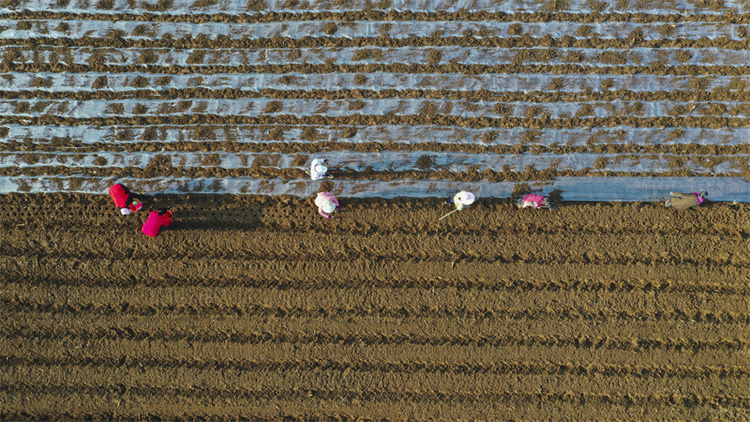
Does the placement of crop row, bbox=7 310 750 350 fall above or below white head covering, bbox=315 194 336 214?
below

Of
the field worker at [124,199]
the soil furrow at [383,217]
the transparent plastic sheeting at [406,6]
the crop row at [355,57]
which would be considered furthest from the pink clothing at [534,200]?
the field worker at [124,199]

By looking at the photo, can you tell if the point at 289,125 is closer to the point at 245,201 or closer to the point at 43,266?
the point at 245,201

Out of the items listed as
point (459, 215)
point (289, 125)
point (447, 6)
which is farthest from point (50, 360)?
point (447, 6)

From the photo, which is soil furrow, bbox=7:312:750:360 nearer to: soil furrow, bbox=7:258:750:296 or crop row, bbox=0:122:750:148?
soil furrow, bbox=7:258:750:296

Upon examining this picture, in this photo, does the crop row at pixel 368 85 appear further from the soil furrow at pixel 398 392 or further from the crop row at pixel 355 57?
the soil furrow at pixel 398 392

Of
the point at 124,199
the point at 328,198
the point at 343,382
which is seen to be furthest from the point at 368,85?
the point at 343,382

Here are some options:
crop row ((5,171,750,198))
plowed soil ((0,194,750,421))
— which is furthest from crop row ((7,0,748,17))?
plowed soil ((0,194,750,421))
